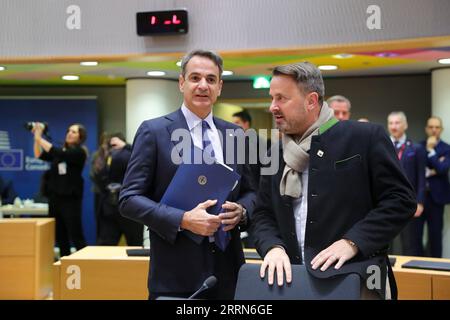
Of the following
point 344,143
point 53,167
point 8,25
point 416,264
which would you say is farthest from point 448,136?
point 344,143

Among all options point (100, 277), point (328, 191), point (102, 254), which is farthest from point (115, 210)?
point (328, 191)

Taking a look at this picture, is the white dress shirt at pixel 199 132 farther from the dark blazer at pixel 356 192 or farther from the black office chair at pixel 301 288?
the black office chair at pixel 301 288

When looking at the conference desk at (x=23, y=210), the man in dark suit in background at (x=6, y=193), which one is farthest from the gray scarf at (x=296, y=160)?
the man in dark suit in background at (x=6, y=193)

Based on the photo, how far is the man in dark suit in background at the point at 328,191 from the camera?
5.99ft

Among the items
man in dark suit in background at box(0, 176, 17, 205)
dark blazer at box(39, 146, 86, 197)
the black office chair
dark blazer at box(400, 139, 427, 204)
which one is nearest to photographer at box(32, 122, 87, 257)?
dark blazer at box(39, 146, 86, 197)

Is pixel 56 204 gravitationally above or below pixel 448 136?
below

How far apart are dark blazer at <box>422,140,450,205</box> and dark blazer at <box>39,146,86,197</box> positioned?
385cm

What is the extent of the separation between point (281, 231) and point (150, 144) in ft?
1.84

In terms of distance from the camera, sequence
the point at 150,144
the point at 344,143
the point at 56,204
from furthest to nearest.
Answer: the point at 56,204 < the point at 150,144 < the point at 344,143

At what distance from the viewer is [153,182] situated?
219 centimetres

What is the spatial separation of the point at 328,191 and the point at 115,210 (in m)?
4.44

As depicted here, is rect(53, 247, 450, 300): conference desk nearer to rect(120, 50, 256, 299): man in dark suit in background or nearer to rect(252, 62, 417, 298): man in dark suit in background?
rect(120, 50, 256, 299): man in dark suit in background

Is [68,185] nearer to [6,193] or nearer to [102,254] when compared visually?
[102,254]

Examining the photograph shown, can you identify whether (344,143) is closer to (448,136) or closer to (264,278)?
(264,278)
